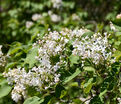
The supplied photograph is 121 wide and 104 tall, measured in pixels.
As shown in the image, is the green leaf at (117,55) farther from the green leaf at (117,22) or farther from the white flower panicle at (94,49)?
the green leaf at (117,22)

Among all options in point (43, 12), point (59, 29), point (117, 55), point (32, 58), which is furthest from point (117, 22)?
point (43, 12)

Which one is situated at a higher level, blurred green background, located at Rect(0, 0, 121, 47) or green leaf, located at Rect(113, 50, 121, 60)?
blurred green background, located at Rect(0, 0, 121, 47)

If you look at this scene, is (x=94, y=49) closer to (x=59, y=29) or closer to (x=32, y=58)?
(x=32, y=58)

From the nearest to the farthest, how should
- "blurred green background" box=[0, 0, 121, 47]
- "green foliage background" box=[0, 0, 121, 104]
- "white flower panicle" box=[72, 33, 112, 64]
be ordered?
"white flower panicle" box=[72, 33, 112, 64] < "green foliage background" box=[0, 0, 121, 104] < "blurred green background" box=[0, 0, 121, 47]

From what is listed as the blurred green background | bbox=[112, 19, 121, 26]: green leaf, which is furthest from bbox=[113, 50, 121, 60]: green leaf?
the blurred green background

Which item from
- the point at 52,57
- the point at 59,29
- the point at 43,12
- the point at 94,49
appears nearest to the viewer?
the point at 94,49

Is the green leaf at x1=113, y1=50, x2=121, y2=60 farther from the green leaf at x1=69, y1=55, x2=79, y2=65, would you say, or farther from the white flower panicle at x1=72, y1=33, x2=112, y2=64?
the green leaf at x1=69, y1=55, x2=79, y2=65

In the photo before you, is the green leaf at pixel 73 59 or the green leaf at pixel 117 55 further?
the green leaf at pixel 73 59

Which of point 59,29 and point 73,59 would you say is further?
point 59,29

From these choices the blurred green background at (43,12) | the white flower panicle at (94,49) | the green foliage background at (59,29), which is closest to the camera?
the white flower panicle at (94,49)

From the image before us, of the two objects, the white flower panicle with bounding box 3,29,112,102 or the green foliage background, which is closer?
the white flower panicle with bounding box 3,29,112,102

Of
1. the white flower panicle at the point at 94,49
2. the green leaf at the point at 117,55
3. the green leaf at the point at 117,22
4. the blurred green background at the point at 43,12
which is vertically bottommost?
the green leaf at the point at 117,55

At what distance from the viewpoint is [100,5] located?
20.7 ft

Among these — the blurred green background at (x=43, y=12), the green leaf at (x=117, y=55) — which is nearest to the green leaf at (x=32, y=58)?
the green leaf at (x=117, y=55)
